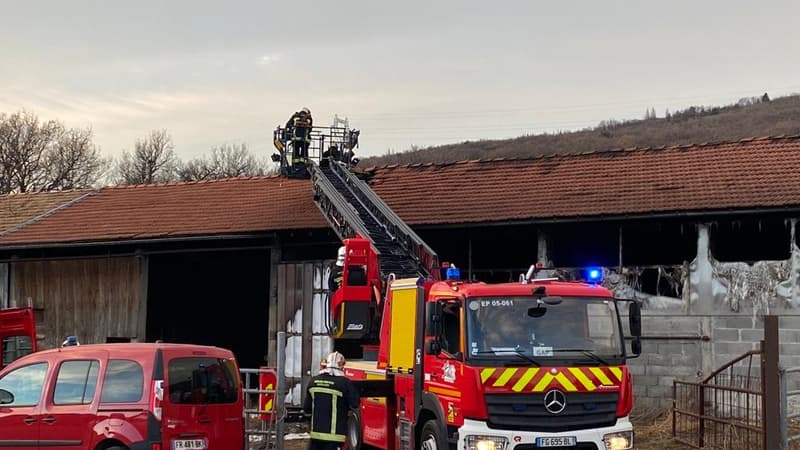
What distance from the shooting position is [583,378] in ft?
34.3

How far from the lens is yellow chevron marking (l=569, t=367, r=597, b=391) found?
34.2ft

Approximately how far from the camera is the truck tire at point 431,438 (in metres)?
10.8

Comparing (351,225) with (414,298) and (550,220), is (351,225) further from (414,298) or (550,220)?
(414,298)

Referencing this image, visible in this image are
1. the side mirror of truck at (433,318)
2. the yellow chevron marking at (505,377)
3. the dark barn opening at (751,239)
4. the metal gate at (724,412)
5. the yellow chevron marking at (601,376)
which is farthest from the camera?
the dark barn opening at (751,239)

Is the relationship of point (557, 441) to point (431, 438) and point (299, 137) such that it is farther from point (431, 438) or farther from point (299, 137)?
point (299, 137)

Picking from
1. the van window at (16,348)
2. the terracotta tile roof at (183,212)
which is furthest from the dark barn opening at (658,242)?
the van window at (16,348)

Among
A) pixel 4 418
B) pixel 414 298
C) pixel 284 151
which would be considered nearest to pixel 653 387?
pixel 414 298

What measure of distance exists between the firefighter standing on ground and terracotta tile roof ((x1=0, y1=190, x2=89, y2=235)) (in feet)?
59.9

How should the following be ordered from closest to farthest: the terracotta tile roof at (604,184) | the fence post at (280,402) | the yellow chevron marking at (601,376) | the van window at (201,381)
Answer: the van window at (201,381) < the yellow chevron marking at (601,376) < the fence post at (280,402) < the terracotta tile roof at (604,184)

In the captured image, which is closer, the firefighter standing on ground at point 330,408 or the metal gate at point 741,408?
the firefighter standing on ground at point 330,408

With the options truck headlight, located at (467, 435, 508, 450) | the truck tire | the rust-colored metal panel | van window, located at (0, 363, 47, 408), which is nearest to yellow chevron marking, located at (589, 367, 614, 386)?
truck headlight, located at (467, 435, 508, 450)

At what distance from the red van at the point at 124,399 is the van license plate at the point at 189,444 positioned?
0.01 m

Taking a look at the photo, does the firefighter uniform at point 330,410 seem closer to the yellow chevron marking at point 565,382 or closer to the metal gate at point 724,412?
the yellow chevron marking at point 565,382

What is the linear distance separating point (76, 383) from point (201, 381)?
138cm
